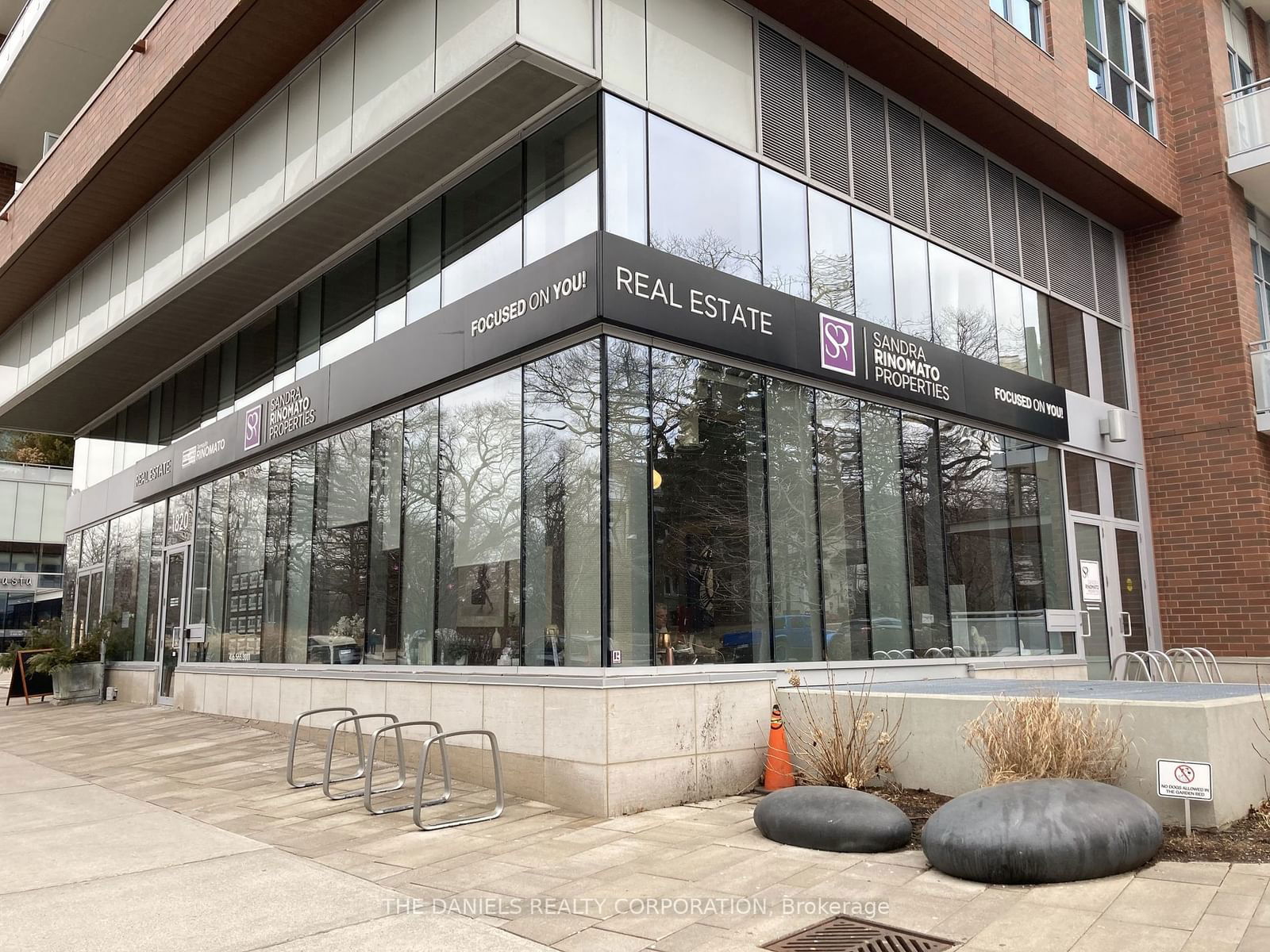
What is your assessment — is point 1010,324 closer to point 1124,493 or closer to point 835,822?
point 1124,493

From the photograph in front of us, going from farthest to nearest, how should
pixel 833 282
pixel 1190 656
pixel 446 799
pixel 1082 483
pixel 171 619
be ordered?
pixel 171 619, pixel 1082 483, pixel 1190 656, pixel 833 282, pixel 446 799

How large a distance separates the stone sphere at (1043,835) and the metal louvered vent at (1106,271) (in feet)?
44.7

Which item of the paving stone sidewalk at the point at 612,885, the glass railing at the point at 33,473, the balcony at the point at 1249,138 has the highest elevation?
the balcony at the point at 1249,138

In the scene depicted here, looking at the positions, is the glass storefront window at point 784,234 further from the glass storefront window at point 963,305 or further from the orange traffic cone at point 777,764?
the orange traffic cone at point 777,764

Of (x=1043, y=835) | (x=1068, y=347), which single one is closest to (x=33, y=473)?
(x=1068, y=347)

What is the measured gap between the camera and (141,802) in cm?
916

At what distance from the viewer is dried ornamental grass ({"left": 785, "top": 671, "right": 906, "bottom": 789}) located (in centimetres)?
859

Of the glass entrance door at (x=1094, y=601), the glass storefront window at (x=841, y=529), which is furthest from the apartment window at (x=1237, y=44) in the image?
the glass storefront window at (x=841, y=529)

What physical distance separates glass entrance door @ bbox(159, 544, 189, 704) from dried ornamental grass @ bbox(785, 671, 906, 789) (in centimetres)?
1373

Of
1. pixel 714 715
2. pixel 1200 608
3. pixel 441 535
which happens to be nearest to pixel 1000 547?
pixel 1200 608

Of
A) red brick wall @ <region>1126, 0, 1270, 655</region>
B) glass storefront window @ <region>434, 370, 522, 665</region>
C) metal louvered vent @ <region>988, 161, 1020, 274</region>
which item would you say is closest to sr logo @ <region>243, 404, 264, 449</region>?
glass storefront window @ <region>434, 370, 522, 665</region>

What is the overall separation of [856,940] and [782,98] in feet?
31.6

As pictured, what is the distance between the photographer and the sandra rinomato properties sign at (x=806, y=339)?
30.3 ft

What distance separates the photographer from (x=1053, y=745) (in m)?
7.09
